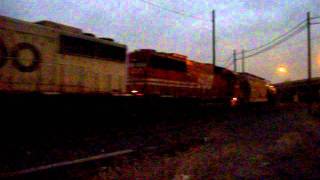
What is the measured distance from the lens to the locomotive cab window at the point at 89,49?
48.3 feet

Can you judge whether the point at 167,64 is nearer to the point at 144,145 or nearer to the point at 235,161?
the point at 144,145

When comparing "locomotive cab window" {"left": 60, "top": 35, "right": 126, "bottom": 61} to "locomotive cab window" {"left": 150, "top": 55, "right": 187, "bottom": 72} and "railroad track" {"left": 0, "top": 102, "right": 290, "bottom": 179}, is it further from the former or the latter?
"railroad track" {"left": 0, "top": 102, "right": 290, "bottom": 179}

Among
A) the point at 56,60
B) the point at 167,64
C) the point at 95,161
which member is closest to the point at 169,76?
the point at 167,64

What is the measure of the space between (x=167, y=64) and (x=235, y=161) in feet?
38.9

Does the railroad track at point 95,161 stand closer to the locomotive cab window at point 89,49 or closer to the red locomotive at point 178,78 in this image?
the locomotive cab window at point 89,49

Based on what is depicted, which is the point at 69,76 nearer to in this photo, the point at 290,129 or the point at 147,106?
the point at 147,106

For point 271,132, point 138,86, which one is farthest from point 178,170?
point 138,86

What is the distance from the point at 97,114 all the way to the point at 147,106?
11.9 feet

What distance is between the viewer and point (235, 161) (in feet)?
32.4

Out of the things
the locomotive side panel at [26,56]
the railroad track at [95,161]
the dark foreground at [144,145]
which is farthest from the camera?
the locomotive side panel at [26,56]

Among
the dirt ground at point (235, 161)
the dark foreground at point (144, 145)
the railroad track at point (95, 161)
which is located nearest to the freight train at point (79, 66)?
the dark foreground at point (144, 145)

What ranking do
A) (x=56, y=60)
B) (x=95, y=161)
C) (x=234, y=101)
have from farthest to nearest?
(x=234, y=101) → (x=56, y=60) → (x=95, y=161)

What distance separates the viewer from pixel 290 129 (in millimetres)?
17188

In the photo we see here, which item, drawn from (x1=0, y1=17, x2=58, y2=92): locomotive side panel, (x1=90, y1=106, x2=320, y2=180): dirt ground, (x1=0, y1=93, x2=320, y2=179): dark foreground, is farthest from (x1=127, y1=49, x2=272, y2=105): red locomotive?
(x1=90, y1=106, x2=320, y2=180): dirt ground
